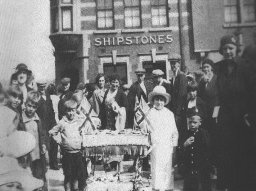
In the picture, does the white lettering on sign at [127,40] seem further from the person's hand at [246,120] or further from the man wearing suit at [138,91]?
the person's hand at [246,120]

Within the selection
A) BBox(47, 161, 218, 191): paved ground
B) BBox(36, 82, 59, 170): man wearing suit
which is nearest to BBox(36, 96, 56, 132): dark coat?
BBox(36, 82, 59, 170): man wearing suit

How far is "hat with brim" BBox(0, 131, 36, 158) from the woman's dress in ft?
2.80

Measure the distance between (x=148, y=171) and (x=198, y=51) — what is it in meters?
0.99

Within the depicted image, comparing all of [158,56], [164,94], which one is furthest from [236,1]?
[164,94]

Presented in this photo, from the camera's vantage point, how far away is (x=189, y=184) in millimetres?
2516

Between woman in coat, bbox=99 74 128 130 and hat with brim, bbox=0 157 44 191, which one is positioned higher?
woman in coat, bbox=99 74 128 130

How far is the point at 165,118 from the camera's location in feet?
8.55

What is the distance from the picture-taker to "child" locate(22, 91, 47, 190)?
2.63m

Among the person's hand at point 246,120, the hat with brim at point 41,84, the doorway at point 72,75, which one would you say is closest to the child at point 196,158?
the person's hand at point 246,120

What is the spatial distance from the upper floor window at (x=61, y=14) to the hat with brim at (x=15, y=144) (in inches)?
35.2

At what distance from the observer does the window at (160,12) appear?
305cm

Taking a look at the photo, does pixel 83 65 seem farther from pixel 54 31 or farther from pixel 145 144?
pixel 145 144

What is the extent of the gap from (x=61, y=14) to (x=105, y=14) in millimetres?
352

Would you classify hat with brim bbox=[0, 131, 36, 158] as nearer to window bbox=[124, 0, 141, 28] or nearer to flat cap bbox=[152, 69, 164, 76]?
flat cap bbox=[152, 69, 164, 76]
